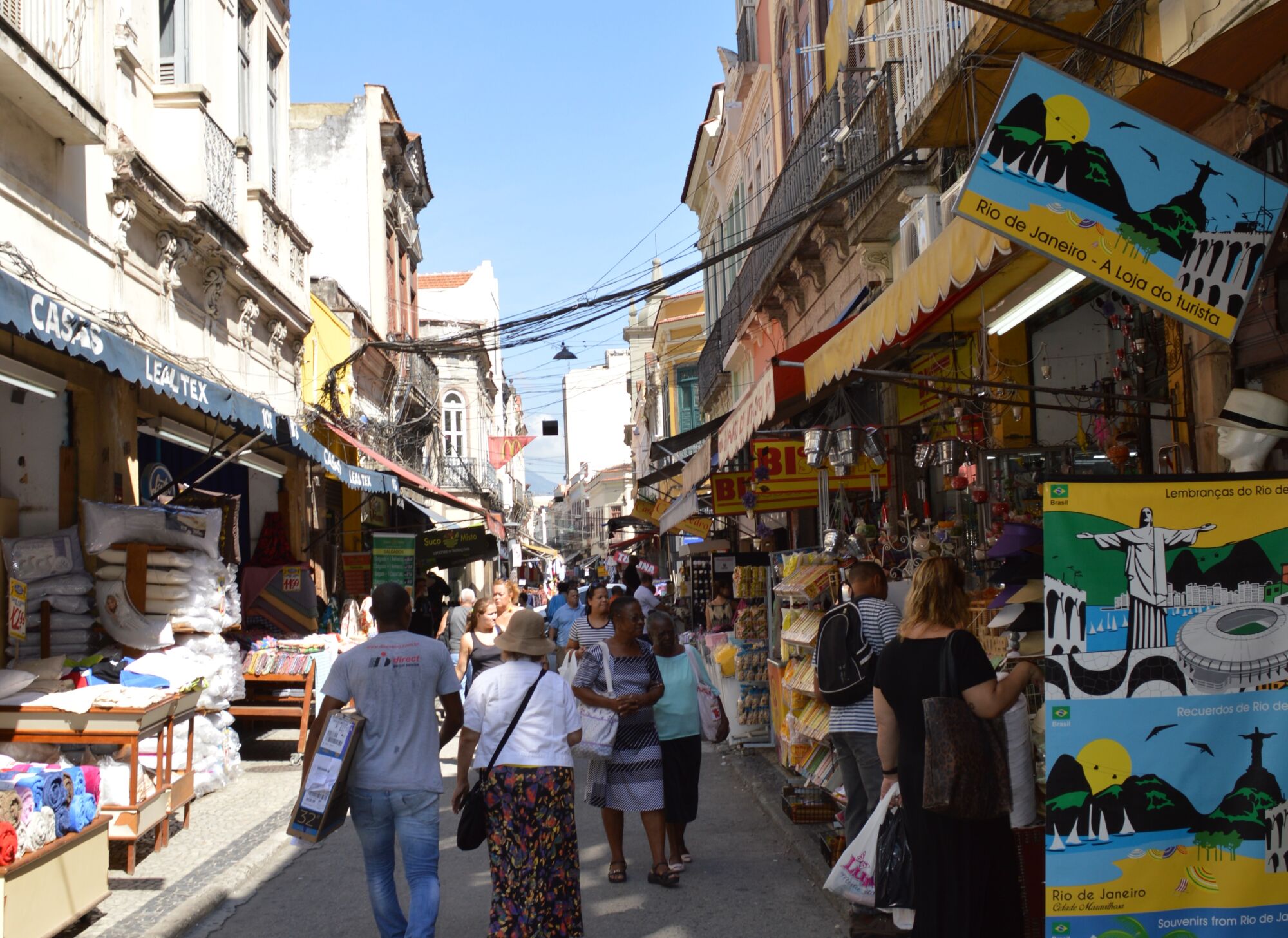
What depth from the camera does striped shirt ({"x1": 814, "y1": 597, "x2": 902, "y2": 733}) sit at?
6488 millimetres

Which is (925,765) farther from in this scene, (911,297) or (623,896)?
(623,896)

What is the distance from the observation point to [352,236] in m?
26.3

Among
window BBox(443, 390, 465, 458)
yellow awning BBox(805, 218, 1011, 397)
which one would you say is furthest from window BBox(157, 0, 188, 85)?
window BBox(443, 390, 465, 458)

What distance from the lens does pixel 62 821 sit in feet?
20.4

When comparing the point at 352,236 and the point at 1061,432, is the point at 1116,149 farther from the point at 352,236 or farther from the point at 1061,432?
the point at 352,236

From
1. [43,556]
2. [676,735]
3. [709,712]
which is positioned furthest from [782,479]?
[43,556]

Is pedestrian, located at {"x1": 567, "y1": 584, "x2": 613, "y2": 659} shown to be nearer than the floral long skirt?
No

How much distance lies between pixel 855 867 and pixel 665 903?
1684 mm

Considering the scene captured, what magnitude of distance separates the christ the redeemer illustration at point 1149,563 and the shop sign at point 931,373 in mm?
4640

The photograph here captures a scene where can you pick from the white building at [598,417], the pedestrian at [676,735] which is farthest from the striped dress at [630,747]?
the white building at [598,417]

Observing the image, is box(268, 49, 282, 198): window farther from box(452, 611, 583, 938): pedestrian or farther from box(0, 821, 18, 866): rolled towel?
box(452, 611, 583, 938): pedestrian

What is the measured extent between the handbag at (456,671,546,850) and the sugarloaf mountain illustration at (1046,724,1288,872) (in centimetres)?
260

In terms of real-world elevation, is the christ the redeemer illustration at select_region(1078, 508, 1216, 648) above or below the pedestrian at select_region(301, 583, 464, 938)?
above

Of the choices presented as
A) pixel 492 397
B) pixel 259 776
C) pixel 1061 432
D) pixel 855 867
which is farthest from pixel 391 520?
pixel 492 397
